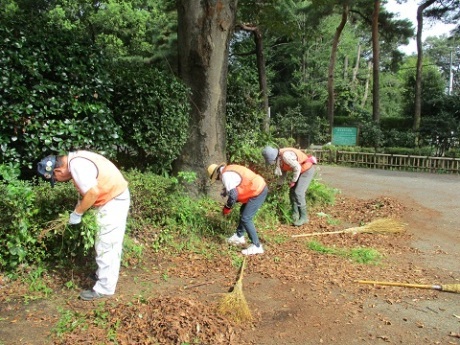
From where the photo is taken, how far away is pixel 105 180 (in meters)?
3.83

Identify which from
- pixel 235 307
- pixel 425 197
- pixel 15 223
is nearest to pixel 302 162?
pixel 235 307

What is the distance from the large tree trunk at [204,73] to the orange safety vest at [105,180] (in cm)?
306

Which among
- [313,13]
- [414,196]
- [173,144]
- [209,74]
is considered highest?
[313,13]

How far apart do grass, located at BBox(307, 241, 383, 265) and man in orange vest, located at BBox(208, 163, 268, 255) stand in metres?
0.89

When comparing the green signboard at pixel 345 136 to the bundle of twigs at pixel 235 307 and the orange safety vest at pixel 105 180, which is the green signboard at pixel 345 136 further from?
the orange safety vest at pixel 105 180

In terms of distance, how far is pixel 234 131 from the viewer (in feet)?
28.9

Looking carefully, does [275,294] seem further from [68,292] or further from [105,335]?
[68,292]

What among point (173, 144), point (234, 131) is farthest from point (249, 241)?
point (234, 131)

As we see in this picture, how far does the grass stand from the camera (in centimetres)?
539

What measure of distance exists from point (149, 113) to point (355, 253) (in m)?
3.78

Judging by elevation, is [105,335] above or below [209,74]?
below

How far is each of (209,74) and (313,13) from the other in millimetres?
18898

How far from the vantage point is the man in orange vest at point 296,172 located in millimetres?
6715

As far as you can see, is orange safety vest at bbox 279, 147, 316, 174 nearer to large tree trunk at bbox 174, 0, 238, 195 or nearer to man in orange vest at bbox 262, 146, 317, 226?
man in orange vest at bbox 262, 146, 317, 226
